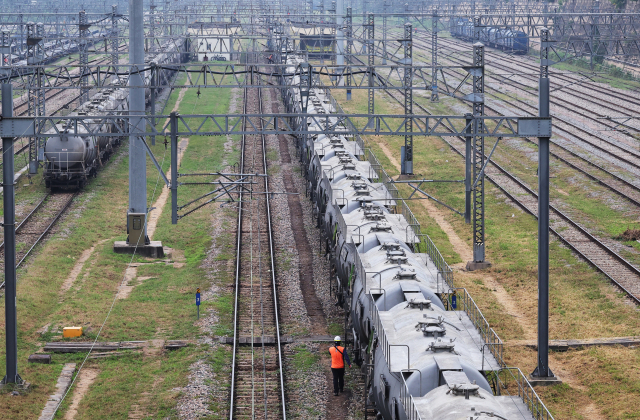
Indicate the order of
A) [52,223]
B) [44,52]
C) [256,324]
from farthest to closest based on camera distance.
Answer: [44,52]
[52,223]
[256,324]

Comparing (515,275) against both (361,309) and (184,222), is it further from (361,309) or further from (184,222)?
(184,222)

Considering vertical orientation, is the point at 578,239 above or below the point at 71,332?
above

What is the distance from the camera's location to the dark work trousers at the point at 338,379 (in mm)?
21703

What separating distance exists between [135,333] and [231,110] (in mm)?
46593

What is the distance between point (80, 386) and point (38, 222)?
1758cm

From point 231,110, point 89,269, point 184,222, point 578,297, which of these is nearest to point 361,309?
point 578,297

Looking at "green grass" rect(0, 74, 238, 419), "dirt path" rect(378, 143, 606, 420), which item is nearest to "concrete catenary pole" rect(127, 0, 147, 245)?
"green grass" rect(0, 74, 238, 419)

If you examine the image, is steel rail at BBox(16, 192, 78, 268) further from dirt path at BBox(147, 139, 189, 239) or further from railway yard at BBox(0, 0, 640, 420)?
dirt path at BBox(147, 139, 189, 239)

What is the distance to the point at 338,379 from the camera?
71.8ft

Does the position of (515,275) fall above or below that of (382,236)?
below

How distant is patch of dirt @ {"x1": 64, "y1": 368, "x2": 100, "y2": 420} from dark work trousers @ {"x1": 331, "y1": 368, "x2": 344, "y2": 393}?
21.3 feet

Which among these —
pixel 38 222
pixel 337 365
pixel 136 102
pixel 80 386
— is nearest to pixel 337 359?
pixel 337 365

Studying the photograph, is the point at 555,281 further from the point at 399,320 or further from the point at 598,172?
the point at 598,172

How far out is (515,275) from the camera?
32031mm
